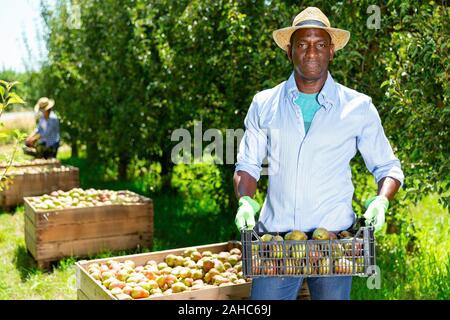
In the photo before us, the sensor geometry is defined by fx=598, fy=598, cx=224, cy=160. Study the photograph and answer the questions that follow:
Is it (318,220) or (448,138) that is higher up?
(448,138)

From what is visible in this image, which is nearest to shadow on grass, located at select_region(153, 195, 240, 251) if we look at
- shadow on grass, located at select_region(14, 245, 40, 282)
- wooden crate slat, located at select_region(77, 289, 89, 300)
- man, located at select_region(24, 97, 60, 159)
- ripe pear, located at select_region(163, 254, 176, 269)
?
shadow on grass, located at select_region(14, 245, 40, 282)

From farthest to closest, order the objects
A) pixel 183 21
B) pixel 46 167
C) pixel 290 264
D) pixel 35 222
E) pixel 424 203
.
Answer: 1. pixel 46 167
2. pixel 424 203
3. pixel 183 21
4. pixel 35 222
5. pixel 290 264

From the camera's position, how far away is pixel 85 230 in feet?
20.5

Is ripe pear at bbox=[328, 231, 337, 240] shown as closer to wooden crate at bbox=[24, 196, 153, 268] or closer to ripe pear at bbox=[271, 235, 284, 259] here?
ripe pear at bbox=[271, 235, 284, 259]

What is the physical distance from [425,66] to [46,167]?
701cm

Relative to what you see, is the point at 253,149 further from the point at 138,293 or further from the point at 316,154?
the point at 138,293

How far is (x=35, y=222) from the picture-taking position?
237 inches

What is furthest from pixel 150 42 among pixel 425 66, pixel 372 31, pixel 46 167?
pixel 425 66

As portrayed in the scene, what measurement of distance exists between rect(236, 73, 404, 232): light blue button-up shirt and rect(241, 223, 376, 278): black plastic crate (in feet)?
0.56

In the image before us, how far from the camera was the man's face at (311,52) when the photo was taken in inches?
107

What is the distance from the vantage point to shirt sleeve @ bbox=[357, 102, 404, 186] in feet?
9.09

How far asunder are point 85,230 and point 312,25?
4.21m
